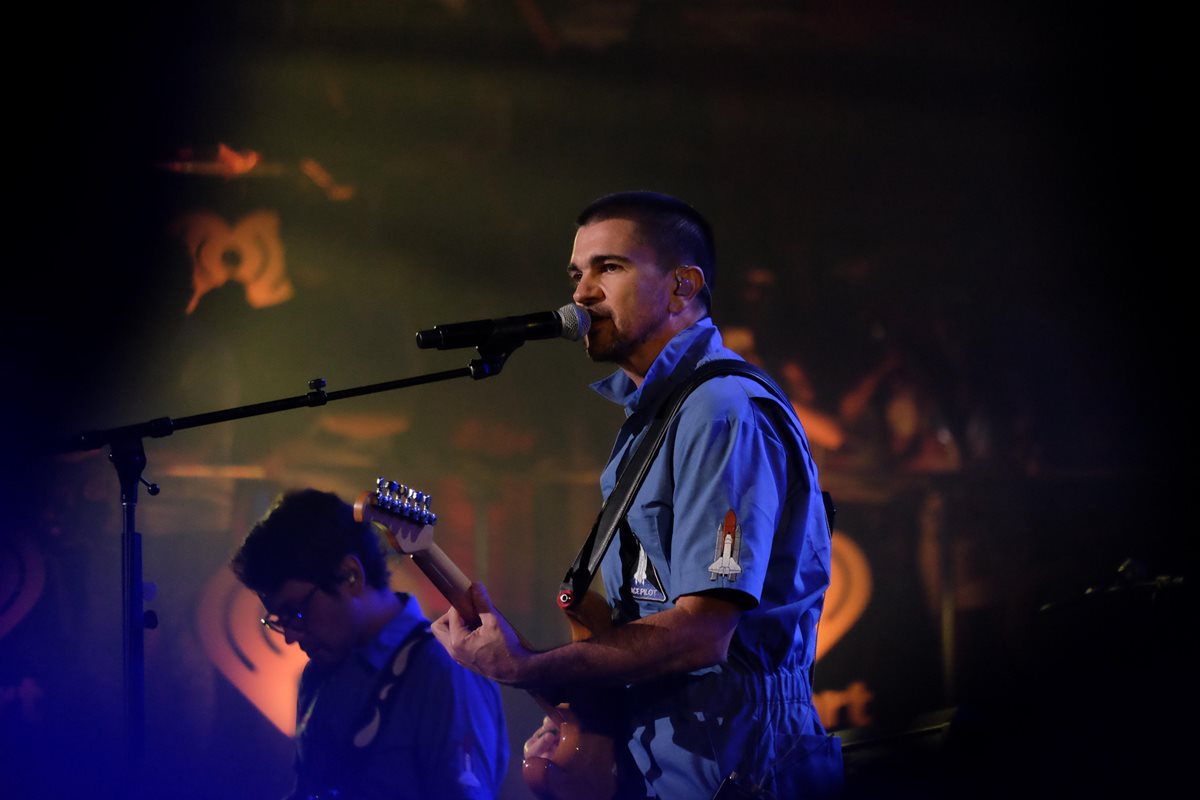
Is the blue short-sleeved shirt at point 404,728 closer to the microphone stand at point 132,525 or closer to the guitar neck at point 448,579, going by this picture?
the microphone stand at point 132,525

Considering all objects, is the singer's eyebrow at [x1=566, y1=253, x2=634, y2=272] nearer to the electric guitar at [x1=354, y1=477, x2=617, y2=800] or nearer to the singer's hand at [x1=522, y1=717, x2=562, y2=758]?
the electric guitar at [x1=354, y1=477, x2=617, y2=800]

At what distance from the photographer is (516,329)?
2322 millimetres

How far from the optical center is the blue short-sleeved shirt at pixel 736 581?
1963 millimetres

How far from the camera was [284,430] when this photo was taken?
4754 millimetres

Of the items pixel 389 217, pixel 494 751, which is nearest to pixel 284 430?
pixel 389 217

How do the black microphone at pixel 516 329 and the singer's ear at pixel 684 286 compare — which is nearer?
the black microphone at pixel 516 329

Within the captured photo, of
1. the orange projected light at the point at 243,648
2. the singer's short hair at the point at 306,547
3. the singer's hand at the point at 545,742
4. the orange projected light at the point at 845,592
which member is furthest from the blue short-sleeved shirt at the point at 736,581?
the orange projected light at the point at 243,648

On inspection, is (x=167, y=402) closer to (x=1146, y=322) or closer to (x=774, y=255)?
(x=774, y=255)

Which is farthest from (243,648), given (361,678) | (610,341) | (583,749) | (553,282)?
(610,341)

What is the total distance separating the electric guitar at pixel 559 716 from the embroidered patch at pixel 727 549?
43cm

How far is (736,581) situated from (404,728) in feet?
6.46

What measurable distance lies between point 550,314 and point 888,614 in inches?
109

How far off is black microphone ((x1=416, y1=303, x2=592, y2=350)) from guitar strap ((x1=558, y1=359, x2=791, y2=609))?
254mm

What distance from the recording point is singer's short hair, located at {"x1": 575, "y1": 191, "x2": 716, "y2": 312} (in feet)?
8.13
